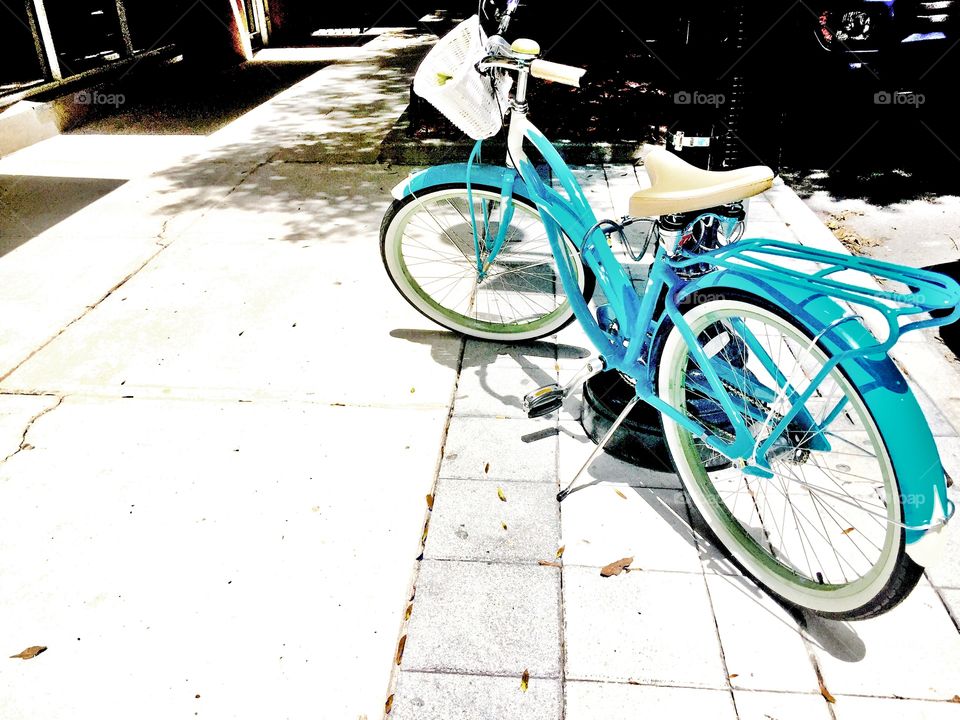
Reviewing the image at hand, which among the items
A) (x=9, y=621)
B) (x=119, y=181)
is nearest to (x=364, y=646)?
(x=9, y=621)

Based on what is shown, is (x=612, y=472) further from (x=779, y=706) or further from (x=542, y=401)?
(x=779, y=706)

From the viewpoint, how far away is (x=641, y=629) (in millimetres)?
2445

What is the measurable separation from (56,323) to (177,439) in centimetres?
153

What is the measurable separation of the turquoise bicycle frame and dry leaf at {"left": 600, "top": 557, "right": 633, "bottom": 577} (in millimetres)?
527

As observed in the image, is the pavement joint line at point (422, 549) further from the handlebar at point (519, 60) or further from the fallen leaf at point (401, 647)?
the handlebar at point (519, 60)

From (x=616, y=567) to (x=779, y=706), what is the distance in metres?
0.68

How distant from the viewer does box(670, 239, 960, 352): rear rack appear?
176 cm

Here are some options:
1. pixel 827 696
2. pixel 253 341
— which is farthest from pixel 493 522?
pixel 253 341

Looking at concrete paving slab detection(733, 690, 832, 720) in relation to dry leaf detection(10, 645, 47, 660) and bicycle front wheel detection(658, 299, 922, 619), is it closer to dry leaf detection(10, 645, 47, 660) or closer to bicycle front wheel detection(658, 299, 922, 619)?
bicycle front wheel detection(658, 299, 922, 619)

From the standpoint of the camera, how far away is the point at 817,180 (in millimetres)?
6430
